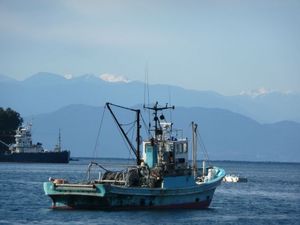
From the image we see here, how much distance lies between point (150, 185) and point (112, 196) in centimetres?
384

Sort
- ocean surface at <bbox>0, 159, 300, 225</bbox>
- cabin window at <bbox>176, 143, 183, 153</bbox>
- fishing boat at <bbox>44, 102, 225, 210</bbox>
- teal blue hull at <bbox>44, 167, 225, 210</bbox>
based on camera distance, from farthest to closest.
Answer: cabin window at <bbox>176, 143, 183, 153</bbox>, fishing boat at <bbox>44, 102, 225, 210</bbox>, teal blue hull at <bbox>44, 167, 225, 210</bbox>, ocean surface at <bbox>0, 159, 300, 225</bbox>

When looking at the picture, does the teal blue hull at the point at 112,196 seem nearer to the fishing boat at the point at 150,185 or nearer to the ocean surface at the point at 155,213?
the fishing boat at the point at 150,185

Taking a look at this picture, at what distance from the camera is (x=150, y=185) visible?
6681cm

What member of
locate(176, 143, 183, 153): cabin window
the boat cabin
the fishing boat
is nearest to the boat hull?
the fishing boat

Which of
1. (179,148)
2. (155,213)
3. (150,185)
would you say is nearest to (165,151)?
(179,148)

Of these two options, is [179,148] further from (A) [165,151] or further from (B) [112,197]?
(B) [112,197]

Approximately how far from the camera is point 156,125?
69.2 m

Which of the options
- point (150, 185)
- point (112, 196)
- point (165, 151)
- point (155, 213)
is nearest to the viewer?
point (112, 196)

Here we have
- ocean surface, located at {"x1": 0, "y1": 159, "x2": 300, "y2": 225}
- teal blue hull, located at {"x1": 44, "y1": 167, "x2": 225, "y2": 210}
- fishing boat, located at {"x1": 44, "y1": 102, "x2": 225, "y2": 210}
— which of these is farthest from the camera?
fishing boat, located at {"x1": 44, "y1": 102, "x2": 225, "y2": 210}

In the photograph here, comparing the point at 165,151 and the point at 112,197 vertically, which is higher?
the point at 165,151

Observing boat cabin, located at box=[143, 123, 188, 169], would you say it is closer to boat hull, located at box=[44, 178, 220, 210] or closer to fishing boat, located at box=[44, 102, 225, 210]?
fishing boat, located at box=[44, 102, 225, 210]

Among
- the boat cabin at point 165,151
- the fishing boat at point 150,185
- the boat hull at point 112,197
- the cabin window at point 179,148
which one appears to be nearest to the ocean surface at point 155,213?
the boat hull at point 112,197

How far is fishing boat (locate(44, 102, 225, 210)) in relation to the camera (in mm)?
64375

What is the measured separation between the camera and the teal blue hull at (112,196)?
6375 cm
